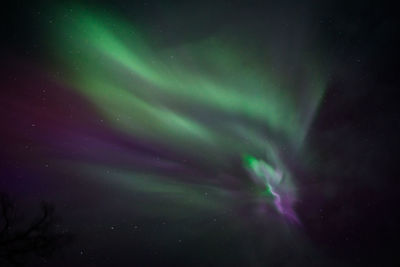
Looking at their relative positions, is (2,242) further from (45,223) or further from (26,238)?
(45,223)

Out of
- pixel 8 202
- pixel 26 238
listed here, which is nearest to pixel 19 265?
pixel 26 238

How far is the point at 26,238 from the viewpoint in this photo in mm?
12250

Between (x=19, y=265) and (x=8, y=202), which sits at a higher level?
(x=8, y=202)

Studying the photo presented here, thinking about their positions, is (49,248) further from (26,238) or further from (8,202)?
(8,202)

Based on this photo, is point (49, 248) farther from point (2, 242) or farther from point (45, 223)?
point (2, 242)

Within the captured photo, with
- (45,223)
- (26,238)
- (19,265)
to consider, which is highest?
(45,223)

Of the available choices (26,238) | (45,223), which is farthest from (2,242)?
(45,223)

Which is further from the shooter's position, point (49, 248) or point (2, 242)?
point (49, 248)

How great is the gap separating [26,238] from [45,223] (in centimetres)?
98

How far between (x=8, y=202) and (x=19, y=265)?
8.02 feet

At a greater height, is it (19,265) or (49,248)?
(49,248)

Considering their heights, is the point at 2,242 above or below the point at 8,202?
below

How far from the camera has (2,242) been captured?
11.6m

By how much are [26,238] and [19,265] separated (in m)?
1.01
